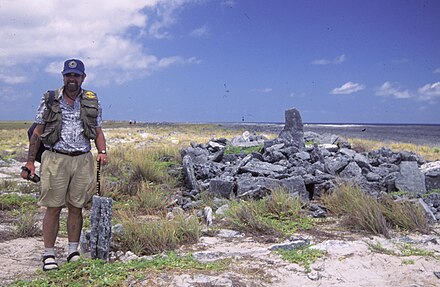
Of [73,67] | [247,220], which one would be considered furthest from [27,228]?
[247,220]

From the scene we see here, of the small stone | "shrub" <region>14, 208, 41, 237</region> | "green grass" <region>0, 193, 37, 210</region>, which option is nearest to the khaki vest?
"shrub" <region>14, 208, 41, 237</region>

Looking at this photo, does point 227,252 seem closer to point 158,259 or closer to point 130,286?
point 158,259

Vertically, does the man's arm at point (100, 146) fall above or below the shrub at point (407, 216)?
above

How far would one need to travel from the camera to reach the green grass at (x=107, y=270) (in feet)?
12.6

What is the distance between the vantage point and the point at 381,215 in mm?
5961

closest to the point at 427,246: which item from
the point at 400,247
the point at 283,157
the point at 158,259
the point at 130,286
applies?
the point at 400,247

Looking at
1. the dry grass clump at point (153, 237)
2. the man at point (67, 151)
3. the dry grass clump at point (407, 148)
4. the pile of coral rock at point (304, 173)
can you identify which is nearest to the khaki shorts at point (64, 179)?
the man at point (67, 151)

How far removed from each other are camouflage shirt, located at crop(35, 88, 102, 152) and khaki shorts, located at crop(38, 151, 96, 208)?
106 millimetres

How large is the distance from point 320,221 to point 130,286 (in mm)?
3743

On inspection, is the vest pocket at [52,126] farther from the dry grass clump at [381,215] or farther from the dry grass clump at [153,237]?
the dry grass clump at [381,215]

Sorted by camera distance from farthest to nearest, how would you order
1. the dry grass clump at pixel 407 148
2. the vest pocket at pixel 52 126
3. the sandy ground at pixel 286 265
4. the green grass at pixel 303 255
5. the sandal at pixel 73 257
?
1. the dry grass clump at pixel 407 148
2. the green grass at pixel 303 255
3. the sandal at pixel 73 257
4. the vest pocket at pixel 52 126
5. the sandy ground at pixel 286 265

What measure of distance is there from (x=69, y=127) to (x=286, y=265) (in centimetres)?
285

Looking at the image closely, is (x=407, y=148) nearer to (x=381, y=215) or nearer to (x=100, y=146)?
(x=381, y=215)

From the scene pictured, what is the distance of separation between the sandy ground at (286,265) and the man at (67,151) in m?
0.53
